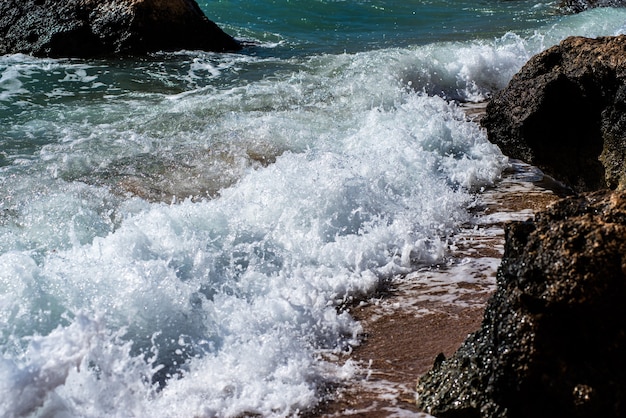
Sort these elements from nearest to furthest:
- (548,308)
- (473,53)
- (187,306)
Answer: (548,308), (187,306), (473,53)

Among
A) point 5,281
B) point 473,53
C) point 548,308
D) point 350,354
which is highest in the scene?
point 473,53

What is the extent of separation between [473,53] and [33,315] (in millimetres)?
7864

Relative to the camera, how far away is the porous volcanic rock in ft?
16.3

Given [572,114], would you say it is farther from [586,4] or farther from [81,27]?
[586,4]

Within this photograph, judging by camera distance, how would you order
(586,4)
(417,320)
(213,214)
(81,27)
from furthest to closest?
(586,4) → (81,27) → (213,214) → (417,320)

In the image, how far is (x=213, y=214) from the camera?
468 centimetres

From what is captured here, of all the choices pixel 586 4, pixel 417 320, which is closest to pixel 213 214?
pixel 417 320

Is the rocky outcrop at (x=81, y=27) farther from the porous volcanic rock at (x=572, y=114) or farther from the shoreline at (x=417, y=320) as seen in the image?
the shoreline at (x=417, y=320)

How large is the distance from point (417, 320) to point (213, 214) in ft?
5.22

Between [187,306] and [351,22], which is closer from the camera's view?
[187,306]

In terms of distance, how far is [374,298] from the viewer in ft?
13.2

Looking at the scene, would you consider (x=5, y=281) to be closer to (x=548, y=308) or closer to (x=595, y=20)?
(x=548, y=308)

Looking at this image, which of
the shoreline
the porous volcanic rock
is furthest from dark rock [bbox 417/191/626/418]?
the porous volcanic rock

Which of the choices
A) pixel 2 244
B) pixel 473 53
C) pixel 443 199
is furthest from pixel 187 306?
pixel 473 53
